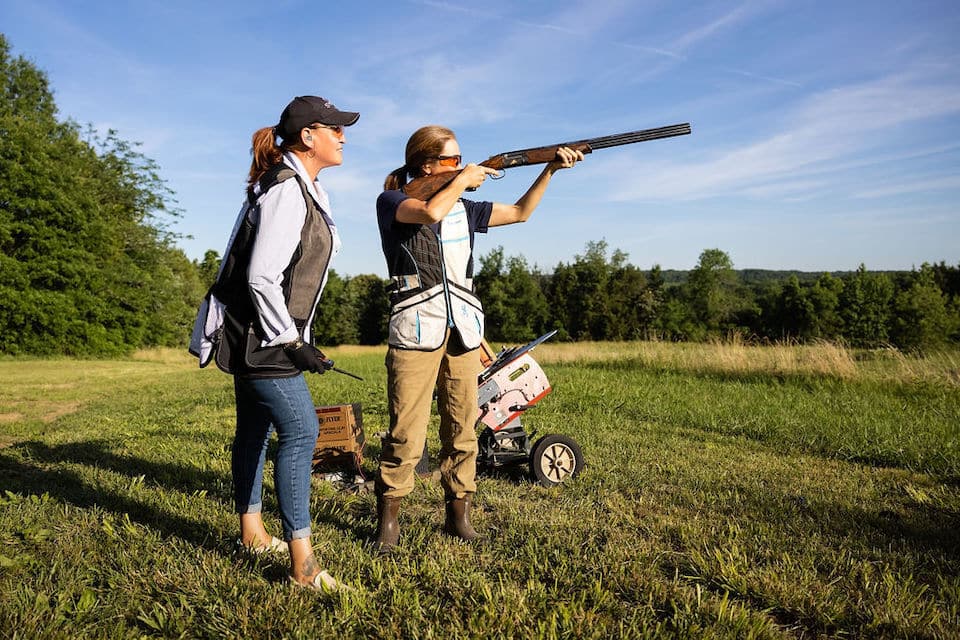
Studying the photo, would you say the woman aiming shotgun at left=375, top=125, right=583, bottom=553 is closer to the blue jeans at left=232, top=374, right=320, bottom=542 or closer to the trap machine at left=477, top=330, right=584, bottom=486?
the blue jeans at left=232, top=374, right=320, bottom=542

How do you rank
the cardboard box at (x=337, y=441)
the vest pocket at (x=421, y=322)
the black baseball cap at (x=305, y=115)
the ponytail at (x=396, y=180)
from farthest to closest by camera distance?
the cardboard box at (x=337, y=441), the ponytail at (x=396, y=180), the vest pocket at (x=421, y=322), the black baseball cap at (x=305, y=115)

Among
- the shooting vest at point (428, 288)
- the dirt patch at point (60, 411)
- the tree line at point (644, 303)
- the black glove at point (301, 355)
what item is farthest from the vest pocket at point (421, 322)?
the tree line at point (644, 303)

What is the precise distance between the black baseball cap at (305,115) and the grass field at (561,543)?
217 centimetres

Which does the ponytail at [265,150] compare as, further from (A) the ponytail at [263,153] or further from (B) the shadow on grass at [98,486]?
(B) the shadow on grass at [98,486]

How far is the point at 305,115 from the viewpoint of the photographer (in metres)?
2.88

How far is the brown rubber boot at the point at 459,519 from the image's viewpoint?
350 cm

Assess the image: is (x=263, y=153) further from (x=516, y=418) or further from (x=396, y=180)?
(x=516, y=418)

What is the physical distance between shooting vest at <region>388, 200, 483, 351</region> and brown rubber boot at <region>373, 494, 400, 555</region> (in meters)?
0.88

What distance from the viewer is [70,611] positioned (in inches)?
105

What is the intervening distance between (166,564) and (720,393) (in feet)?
28.3

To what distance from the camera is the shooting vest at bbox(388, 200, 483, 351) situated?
11.0 ft

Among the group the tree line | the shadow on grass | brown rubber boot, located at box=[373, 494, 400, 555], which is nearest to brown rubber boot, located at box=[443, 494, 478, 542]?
brown rubber boot, located at box=[373, 494, 400, 555]

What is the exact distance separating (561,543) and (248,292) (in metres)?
2.16

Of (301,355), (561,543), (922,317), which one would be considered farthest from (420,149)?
(922,317)
